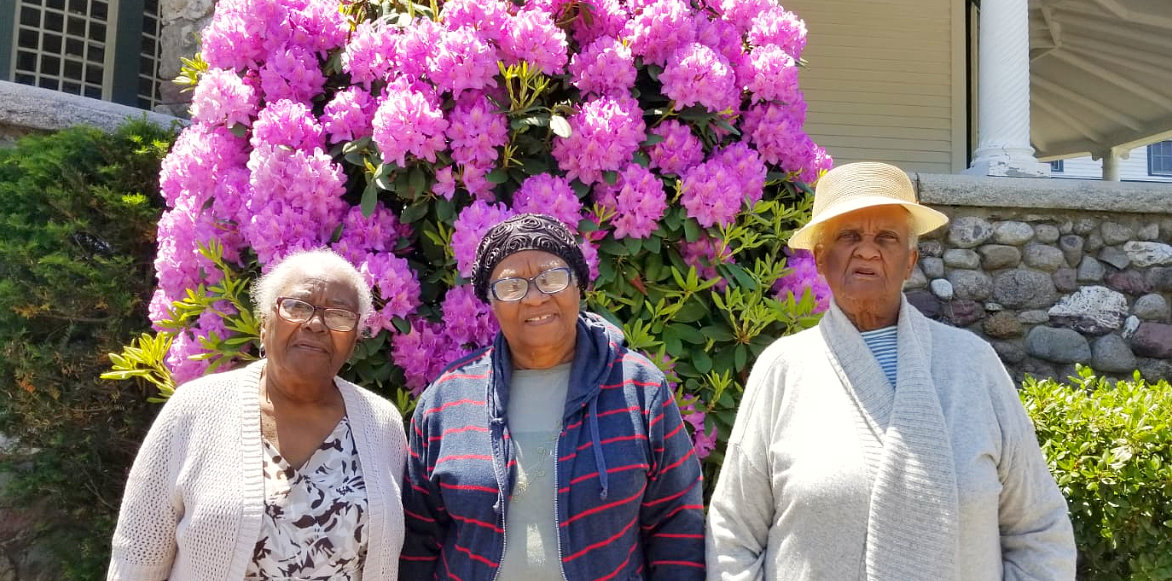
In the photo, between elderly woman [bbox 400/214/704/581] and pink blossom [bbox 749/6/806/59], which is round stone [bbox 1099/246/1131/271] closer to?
pink blossom [bbox 749/6/806/59]

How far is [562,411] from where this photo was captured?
2053 mm

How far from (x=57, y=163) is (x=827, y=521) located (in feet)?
11.6

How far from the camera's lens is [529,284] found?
80.3 inches

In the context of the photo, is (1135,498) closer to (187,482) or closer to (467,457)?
(467,457)

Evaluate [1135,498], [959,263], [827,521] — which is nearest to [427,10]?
[827,521]

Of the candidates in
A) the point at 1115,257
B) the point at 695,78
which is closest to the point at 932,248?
the point at 1115,257

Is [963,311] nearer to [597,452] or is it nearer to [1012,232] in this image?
[1012,232]

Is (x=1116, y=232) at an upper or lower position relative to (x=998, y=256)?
upper

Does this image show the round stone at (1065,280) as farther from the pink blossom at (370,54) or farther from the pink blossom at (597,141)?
the pink blossom at (370,54)

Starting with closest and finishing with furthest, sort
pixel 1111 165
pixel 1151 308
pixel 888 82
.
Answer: pixel 1151 308 → pixel 888 82 → pixel 1111 165

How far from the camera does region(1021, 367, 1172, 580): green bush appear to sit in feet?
8.99

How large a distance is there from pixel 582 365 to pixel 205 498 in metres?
0.90

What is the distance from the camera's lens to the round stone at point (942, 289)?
4980 millimetres

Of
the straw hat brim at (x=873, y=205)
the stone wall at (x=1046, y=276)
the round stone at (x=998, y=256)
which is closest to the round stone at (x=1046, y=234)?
the stone wall at (x=1046, y=276)
